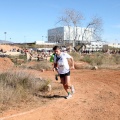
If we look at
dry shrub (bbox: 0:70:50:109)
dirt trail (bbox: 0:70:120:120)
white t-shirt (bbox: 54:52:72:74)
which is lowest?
dirt trail (bbox: 0:70:120:120)

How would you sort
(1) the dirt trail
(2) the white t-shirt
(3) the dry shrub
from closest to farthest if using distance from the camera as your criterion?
(1) the dirt trail < (3) the dry shrub < (2) the white t-shirt

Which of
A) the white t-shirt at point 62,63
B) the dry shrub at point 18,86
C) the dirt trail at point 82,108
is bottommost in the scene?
the dirt trail at point 82,108

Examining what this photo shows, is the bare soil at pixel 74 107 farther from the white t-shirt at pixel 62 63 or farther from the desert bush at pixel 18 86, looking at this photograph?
the white t-shirt at pixel 62 63

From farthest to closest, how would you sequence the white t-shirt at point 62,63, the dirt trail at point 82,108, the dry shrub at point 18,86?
1. the white t-shirt at point 62,63
2. the dry shrub at point 18,86
3. the dirt trail at point 82,108

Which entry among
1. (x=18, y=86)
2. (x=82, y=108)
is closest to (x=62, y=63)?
(x=18, y=86)

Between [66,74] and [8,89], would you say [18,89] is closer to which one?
[8,89]

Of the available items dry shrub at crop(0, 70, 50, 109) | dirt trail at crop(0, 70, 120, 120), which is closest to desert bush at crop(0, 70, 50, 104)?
dry shrub at crop(0, 70, 50, 109)

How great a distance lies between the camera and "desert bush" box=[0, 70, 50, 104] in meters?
8.60

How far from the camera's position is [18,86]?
9.70m

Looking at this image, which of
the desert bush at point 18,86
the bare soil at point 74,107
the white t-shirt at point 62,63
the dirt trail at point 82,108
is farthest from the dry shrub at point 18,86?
the white t-shirt at point 62,63

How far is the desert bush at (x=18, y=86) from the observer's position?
860 cm

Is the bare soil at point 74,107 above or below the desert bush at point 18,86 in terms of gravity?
below

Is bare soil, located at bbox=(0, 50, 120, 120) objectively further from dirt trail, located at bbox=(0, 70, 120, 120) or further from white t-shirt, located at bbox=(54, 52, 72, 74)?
white t-shirt, located at bbox=(54, 52, 72, 74)

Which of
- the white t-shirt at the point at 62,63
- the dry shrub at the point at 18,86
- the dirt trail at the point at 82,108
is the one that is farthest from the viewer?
the white t-shirt at the point at 62,63
